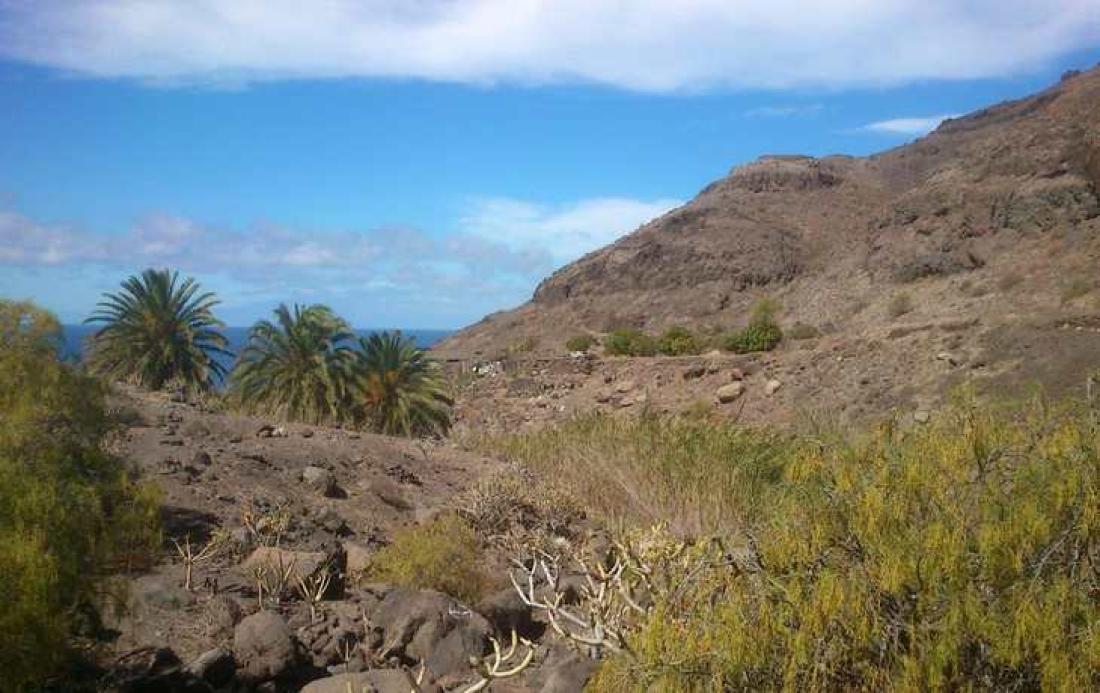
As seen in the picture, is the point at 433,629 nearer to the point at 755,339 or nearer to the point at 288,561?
the point at 288,561

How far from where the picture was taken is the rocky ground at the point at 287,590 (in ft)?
29.8

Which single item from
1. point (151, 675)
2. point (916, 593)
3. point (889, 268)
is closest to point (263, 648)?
point (151, 675)

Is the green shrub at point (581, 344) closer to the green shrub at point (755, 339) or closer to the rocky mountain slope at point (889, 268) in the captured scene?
the rocky mountain slope at point (889, 268)

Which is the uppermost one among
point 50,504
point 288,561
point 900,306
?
point 900,306

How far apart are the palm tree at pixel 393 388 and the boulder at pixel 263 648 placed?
13.7m

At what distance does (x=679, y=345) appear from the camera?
141 feet

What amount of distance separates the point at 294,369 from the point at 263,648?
1373 cm

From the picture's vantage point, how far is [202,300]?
23.8 meters

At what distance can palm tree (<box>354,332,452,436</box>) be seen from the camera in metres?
23.5

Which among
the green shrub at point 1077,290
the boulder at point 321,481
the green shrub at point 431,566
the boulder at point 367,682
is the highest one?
the green shrub at point 1077,290

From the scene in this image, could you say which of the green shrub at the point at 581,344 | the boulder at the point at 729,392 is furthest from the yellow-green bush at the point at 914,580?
the green shrub at the point at 581,344

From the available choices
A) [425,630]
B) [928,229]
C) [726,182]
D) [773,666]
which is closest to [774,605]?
[773,666]

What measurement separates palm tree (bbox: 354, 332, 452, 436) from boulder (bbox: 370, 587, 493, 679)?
12.7 m

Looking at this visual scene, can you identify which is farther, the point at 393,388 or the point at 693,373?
the point at 693,373
